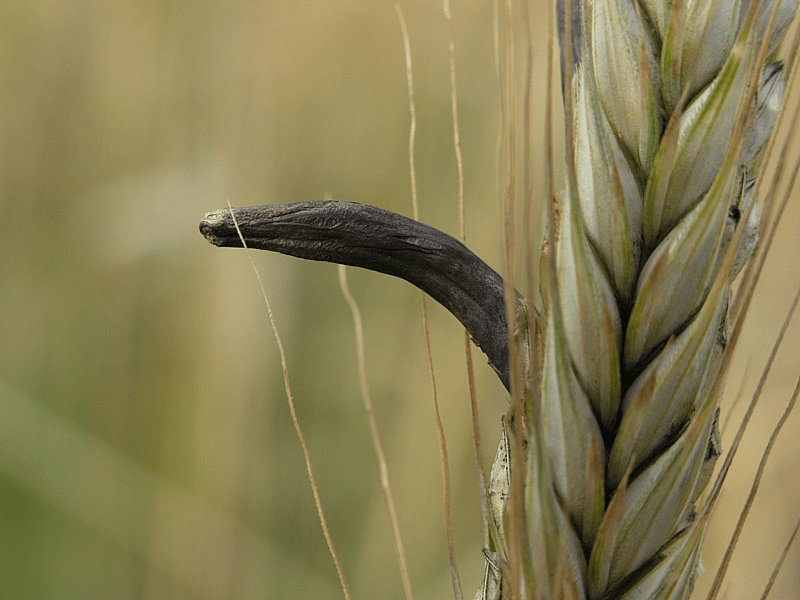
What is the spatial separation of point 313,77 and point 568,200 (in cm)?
118

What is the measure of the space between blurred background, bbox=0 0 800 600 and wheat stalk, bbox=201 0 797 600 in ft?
2.31

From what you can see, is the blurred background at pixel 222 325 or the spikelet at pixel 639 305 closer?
the spikelet at pixel 639 305

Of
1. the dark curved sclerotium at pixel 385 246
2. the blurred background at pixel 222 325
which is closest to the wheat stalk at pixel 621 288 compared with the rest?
the dark curved sclerotium at pixel 385 246

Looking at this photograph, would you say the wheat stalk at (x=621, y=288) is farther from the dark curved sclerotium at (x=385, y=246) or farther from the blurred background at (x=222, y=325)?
the blurred background at (x=222, y=325)

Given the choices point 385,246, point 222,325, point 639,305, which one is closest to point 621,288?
point 639,305

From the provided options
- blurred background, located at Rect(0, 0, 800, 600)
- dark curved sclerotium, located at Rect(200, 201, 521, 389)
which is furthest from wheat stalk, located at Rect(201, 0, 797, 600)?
blurred background, located at Rect(0, 0, 800, 600)

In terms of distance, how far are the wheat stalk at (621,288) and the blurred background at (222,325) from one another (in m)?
0.70

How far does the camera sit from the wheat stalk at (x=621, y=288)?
44cm

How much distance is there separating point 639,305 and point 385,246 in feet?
0.48

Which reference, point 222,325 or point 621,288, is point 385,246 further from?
point 222,325

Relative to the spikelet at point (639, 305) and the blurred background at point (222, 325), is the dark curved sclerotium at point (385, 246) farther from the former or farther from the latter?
the blurred background at point (222, 325)

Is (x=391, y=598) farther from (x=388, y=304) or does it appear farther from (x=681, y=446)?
(x=681, y=446)

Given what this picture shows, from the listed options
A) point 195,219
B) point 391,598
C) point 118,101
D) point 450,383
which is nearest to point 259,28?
point 118,101

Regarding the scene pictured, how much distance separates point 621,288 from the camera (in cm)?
46
